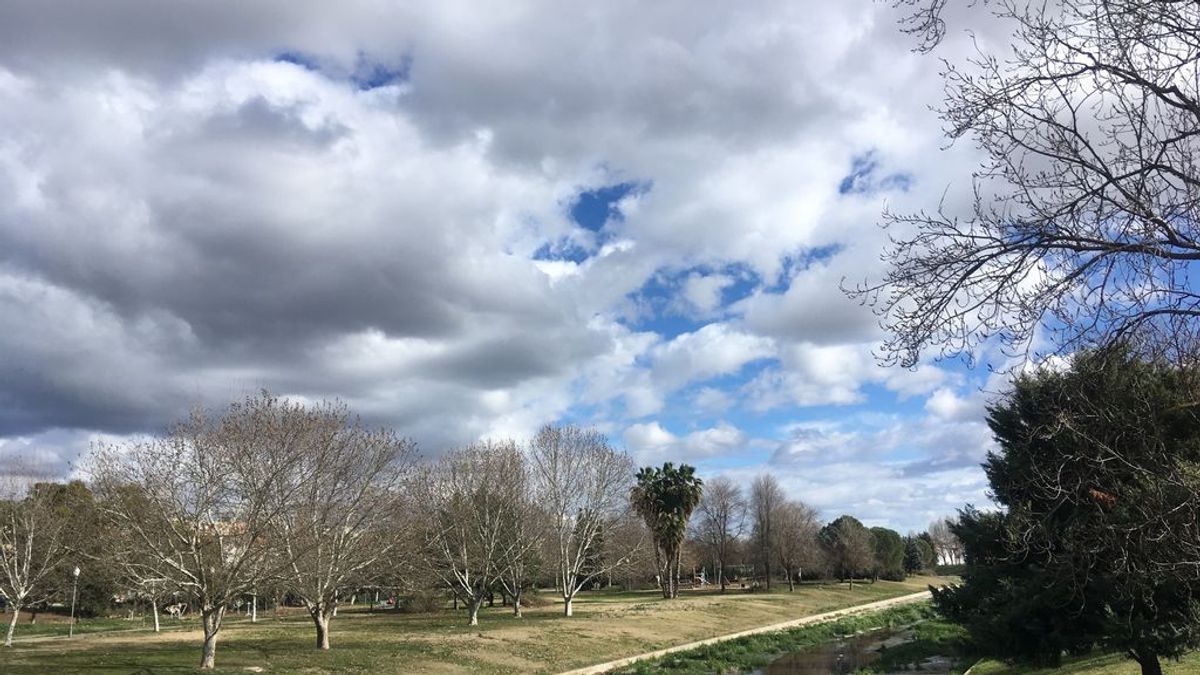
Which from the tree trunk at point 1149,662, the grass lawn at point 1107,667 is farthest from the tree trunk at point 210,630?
the tree trunk at point 1149,662

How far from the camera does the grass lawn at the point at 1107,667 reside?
18.1 m

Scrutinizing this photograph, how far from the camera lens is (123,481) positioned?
26000 millimetres

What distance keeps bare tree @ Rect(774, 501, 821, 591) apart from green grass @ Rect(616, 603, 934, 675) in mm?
30165

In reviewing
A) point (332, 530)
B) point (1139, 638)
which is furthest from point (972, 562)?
point (332, 530)

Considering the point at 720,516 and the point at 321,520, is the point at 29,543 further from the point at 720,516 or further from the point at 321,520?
the point at 720,516

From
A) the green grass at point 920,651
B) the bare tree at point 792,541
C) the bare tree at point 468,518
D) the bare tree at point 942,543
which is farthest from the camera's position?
the bare tree at point 942,543

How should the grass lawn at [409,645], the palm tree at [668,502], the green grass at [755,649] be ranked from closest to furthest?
1. the grass lawn at [409,645]
2. the green grass at [755,649]
3. the palm tree at [668,502]

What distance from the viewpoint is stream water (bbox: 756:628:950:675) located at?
104 feet

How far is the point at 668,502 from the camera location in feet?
235

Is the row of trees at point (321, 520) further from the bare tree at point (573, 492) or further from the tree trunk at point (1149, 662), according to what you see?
the tree trunk at point (1149, 662)

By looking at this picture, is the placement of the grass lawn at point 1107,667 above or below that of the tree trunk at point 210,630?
below

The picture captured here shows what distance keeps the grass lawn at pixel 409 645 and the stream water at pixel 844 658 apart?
20.1 ft

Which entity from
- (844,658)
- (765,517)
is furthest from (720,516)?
(844,658)

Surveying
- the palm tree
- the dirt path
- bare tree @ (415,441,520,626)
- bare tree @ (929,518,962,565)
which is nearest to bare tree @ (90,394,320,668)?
the dirt path
